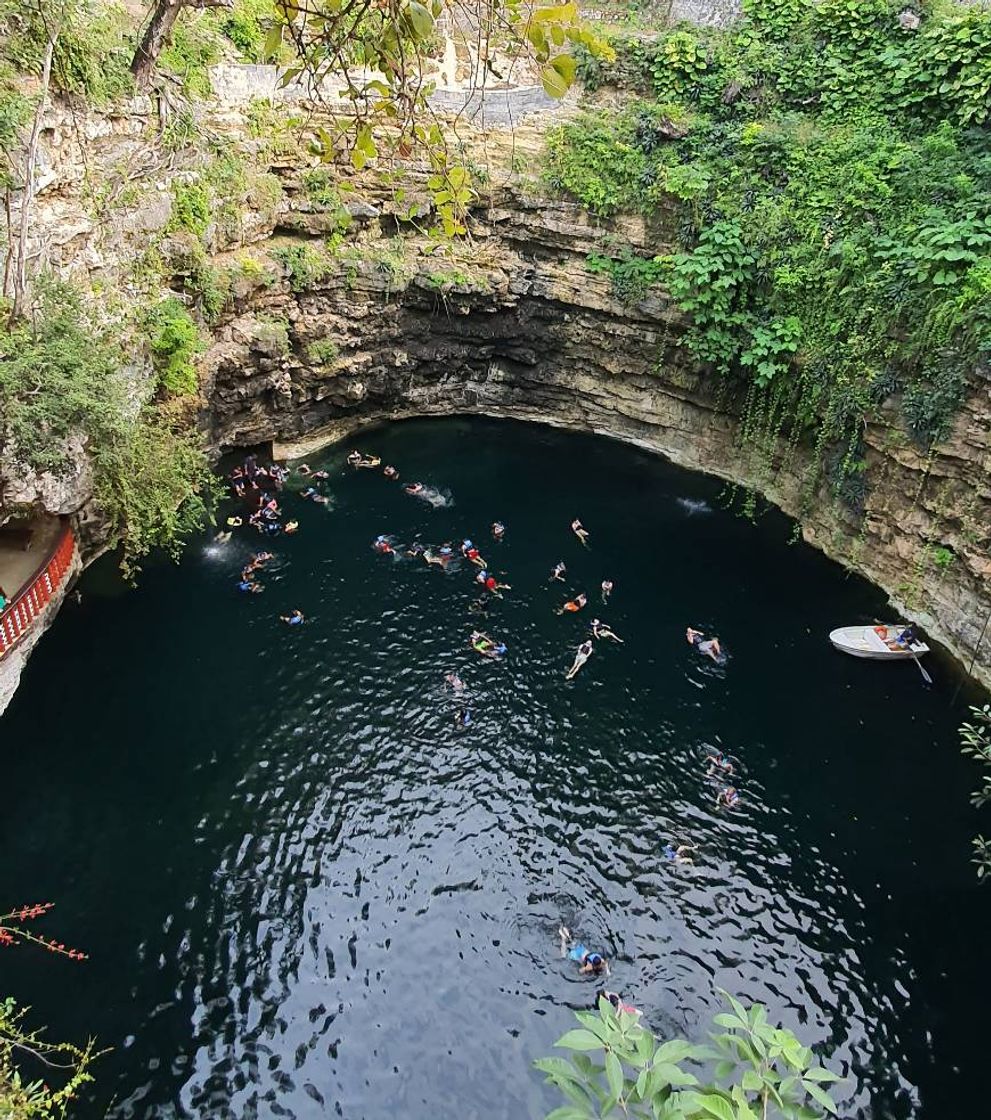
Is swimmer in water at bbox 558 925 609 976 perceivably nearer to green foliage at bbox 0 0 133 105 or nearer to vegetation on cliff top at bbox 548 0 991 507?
vegetation on cliff top at bbox 548 0 991 507

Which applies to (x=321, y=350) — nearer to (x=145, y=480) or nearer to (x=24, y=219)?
(x=145, y=480)

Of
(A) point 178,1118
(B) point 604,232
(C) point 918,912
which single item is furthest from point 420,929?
(B) point 604,232

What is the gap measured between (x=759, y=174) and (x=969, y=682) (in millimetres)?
13926

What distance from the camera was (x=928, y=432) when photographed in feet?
57.3

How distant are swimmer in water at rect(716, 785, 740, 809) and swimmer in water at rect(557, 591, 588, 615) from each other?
219 inches

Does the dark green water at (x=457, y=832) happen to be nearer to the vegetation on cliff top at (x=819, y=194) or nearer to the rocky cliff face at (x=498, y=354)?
the rocky cliff face at (x=498, y=354)

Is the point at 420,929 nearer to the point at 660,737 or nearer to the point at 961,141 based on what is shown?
the point at 660,737

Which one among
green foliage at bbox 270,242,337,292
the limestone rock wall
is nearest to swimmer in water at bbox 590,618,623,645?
the limestone rock wall

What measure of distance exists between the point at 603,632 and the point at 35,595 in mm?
11823

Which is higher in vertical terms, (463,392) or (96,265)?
(96,265)

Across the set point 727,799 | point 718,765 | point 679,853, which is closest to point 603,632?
point 718,765

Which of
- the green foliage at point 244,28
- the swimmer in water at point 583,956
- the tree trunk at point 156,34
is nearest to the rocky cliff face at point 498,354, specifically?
the green foliage at point 244,28

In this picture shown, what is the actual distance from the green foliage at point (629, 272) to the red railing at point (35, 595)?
51.0 ft

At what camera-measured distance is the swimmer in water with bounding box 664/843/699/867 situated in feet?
44.8
